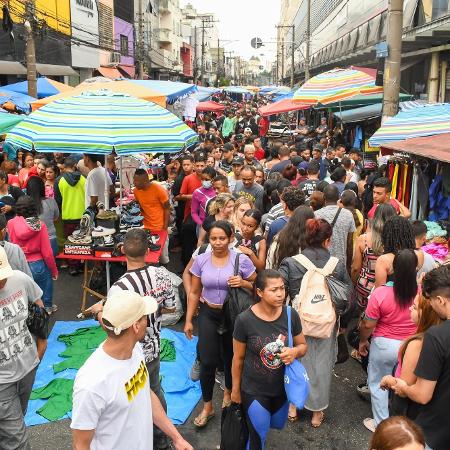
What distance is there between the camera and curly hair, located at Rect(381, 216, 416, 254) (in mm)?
4375

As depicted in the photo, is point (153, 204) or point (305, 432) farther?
point (153, 204)

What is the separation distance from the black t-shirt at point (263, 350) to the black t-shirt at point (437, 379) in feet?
3.33

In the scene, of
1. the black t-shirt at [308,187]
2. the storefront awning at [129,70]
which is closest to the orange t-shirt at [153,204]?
A: the black t-shirt at [308,187]

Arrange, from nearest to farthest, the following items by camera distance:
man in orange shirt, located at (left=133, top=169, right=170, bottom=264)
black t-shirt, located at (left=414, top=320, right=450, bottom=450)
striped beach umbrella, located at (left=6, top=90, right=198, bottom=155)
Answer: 1. black t-shirt, located at (left=414, top=320, right=450, bottom=450)
2. striped beach umbrella, located at (left=6, top=90, right=198, bottom=155)
3. man in orange shirt, located at (left=133, top=169, right=170, bottom=264)

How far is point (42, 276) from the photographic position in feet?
20.1

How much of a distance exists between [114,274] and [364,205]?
3.91 metres

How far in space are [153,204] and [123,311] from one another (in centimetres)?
485

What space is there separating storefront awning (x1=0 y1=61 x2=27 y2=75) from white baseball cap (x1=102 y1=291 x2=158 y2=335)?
789 inches

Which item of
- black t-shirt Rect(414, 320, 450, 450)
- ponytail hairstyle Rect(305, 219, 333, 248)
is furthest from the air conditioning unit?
black t-shirt Rect(414, 320, 450, 450)

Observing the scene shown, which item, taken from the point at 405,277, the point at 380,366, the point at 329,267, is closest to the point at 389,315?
the point at 405,277

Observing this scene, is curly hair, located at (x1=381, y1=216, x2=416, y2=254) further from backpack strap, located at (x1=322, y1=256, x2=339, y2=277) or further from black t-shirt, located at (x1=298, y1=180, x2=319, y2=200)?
black t-shirt, located at (x1=298, y1=180, x2=319, y2=200)

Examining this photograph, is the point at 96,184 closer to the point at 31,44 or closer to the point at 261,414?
the point at 261,414

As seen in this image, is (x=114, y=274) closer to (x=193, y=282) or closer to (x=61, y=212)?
Result: (x=61, y=212)

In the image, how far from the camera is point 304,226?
4.64m
